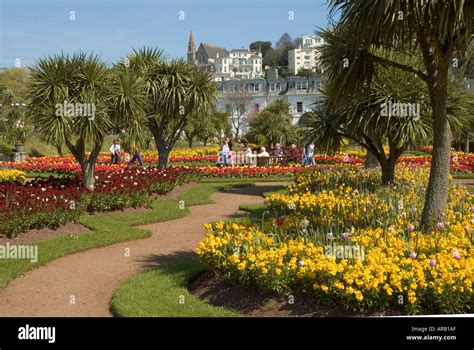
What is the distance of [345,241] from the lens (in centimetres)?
639

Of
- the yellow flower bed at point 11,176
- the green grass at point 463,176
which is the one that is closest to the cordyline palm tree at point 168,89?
the yellow flower bed at point 11,176

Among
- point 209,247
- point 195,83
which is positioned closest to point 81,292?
point 209,247

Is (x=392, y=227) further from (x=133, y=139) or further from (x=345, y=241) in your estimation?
(x=133, y=139)

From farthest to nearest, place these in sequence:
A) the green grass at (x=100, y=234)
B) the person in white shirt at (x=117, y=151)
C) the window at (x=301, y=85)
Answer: the window at (x=301, y=85) < the person in white shirt at (x=117, y=151) < the green grass at (x=100, y=234)

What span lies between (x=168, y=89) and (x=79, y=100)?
6.03m

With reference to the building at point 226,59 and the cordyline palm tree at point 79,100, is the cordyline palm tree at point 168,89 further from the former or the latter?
the building at point 226,59

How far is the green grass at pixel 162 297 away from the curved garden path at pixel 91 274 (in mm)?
223

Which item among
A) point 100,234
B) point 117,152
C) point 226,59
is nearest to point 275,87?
point 226,59

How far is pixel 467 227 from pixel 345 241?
1.59m

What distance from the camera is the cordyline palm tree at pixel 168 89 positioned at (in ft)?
58.2

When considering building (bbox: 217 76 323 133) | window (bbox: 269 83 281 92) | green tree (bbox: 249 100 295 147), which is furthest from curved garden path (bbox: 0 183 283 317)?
window (bbox: 269 83 281 92)

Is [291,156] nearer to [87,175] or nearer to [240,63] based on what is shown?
[87,175]

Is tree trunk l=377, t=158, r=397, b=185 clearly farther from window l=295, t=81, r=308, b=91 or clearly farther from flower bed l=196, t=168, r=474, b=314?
window l=295, t=81, r=308, b=91

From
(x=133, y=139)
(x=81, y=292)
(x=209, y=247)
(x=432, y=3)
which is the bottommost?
(x=81, y=292)
